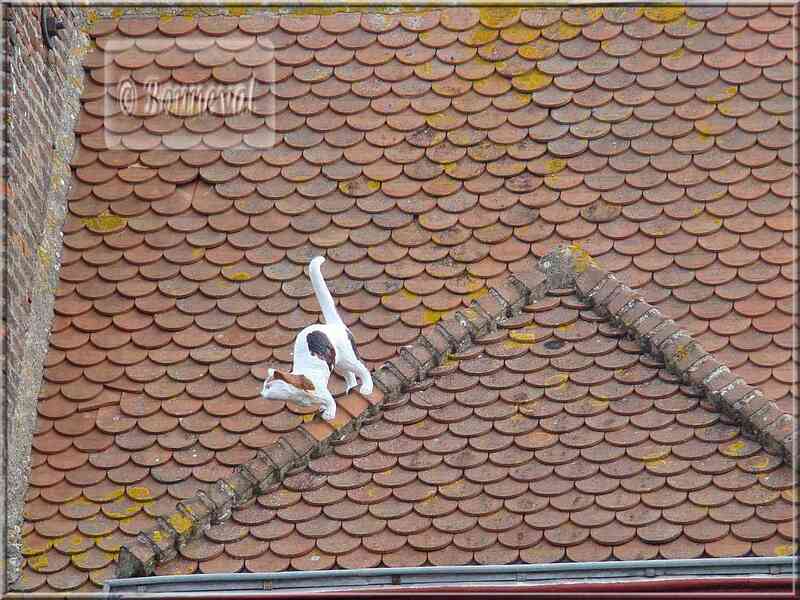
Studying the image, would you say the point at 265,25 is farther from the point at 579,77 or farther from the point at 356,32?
the point at 579,77

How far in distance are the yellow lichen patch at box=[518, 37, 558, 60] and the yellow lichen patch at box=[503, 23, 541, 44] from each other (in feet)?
0.15

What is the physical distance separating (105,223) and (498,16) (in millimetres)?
3092

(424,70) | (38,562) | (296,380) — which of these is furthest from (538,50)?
(38,562)

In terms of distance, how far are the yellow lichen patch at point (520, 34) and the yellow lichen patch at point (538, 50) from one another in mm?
44

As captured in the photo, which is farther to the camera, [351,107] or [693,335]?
[351,107]

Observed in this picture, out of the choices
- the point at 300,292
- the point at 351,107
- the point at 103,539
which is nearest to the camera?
the point at 103,539

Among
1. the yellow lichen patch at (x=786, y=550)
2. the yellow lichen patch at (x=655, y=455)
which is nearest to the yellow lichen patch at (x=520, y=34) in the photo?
the yellow lichen patch at (x=655, y=455)

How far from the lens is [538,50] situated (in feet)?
46.4

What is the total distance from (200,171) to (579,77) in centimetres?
263

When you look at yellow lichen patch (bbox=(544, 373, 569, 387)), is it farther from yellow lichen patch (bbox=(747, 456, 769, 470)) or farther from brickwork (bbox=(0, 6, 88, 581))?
brickwork (bbox=(0, 6, 88, 581))

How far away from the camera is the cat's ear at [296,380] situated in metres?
11.1

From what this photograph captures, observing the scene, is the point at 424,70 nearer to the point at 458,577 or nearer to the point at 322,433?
the point at 322,433

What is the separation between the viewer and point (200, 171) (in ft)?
45.2

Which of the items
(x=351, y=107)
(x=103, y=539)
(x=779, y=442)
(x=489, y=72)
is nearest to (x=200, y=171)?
(x=351, y=107)
